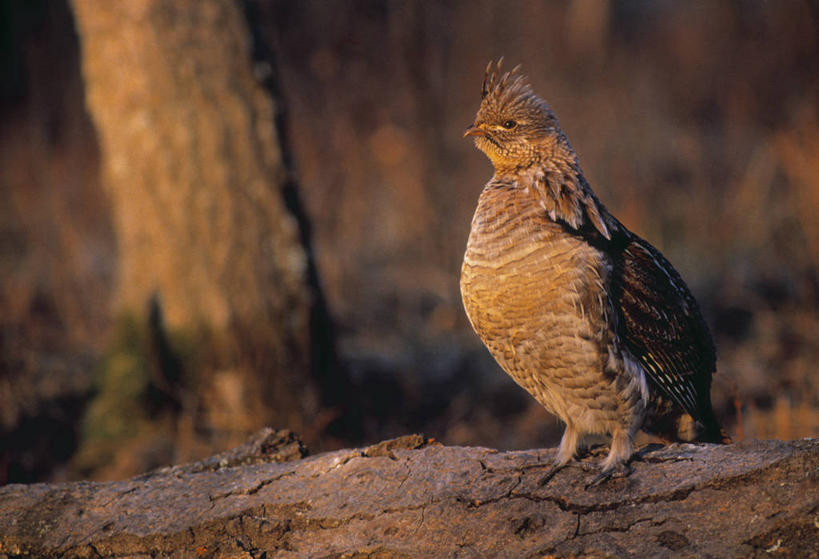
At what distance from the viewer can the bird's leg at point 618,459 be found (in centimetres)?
288

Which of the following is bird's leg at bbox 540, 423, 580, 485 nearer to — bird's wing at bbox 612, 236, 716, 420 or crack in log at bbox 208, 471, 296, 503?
bird's wing at bbox 612, 236, 716, 420

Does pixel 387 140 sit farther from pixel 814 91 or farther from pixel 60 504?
pixel 60 504

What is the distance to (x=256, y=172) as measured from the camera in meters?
5.06

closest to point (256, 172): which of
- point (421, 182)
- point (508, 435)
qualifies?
point (508, 435)

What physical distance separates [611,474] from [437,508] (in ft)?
2.17

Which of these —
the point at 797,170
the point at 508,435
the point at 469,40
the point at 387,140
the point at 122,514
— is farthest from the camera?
the point at 469,40

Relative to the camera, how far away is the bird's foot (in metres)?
2.86

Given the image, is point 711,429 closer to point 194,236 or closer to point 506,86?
point 506,86

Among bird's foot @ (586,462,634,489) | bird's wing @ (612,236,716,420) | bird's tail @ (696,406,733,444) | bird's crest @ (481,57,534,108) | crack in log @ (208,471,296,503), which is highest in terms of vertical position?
bird's crest @ (481,57,534,108)

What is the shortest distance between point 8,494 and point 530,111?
2.76m

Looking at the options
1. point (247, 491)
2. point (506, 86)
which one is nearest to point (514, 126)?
point (506, 86)

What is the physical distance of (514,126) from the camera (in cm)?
360

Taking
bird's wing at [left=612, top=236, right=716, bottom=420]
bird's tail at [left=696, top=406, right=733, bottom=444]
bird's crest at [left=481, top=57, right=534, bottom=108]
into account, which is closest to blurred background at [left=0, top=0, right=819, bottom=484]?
bird's tail at [left=696, top=406, right=733, bottom=444]

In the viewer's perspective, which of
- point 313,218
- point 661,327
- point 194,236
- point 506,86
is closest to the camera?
point 661,327
